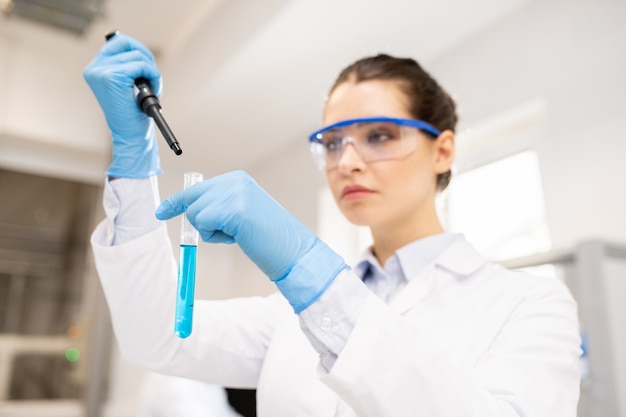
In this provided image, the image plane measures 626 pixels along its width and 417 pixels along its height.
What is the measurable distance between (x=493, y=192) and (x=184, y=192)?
199 cm

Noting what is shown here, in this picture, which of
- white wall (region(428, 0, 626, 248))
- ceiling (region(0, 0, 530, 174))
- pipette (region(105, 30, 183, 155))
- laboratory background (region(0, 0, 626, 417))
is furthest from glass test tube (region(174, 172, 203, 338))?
white wall (region(428, 0, 626, 248))

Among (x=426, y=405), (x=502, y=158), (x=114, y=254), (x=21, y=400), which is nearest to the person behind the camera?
(x=426, y=405)

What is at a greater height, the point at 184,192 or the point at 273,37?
the point at 273,37

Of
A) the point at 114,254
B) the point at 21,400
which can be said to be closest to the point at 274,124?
the point at 114,254

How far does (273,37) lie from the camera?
97.7 inches

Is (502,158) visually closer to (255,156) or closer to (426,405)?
(255,156)

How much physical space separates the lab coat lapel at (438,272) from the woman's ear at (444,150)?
0.19m

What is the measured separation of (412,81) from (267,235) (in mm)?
667

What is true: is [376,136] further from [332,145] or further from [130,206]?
[130,206]

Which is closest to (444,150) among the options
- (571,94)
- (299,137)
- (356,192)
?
(356,192)

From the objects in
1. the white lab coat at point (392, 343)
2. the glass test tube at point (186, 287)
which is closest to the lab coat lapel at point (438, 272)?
the white lab coat at point (392, 343)

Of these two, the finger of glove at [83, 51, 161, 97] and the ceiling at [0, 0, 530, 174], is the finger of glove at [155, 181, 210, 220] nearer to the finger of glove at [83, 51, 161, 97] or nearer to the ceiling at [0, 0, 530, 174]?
the finger of glove at [83, 51, 161, 97]

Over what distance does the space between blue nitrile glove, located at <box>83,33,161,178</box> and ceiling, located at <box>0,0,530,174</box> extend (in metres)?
0.92

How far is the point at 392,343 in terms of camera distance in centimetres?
60
